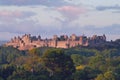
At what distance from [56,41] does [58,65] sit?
106 m

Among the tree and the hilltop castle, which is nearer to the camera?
the tree

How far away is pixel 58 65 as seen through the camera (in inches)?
1866

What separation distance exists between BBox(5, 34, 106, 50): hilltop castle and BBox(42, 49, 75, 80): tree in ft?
311

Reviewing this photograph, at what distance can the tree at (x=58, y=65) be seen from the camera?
46.2 m

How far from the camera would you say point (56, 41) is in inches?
6024

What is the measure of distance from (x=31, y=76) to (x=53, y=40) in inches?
4420

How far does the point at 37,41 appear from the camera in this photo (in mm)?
157875

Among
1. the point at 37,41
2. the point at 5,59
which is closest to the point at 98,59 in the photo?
the point at 5,59

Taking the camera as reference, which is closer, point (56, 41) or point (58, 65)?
point (58, 65)

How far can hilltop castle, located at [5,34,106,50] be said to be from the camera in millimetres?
145625

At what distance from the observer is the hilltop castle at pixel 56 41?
478ft

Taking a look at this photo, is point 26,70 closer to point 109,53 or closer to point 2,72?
point 2,72

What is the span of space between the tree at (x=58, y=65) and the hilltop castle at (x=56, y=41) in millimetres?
94697

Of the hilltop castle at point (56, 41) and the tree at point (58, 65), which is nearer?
the tree at point (58, 65)
